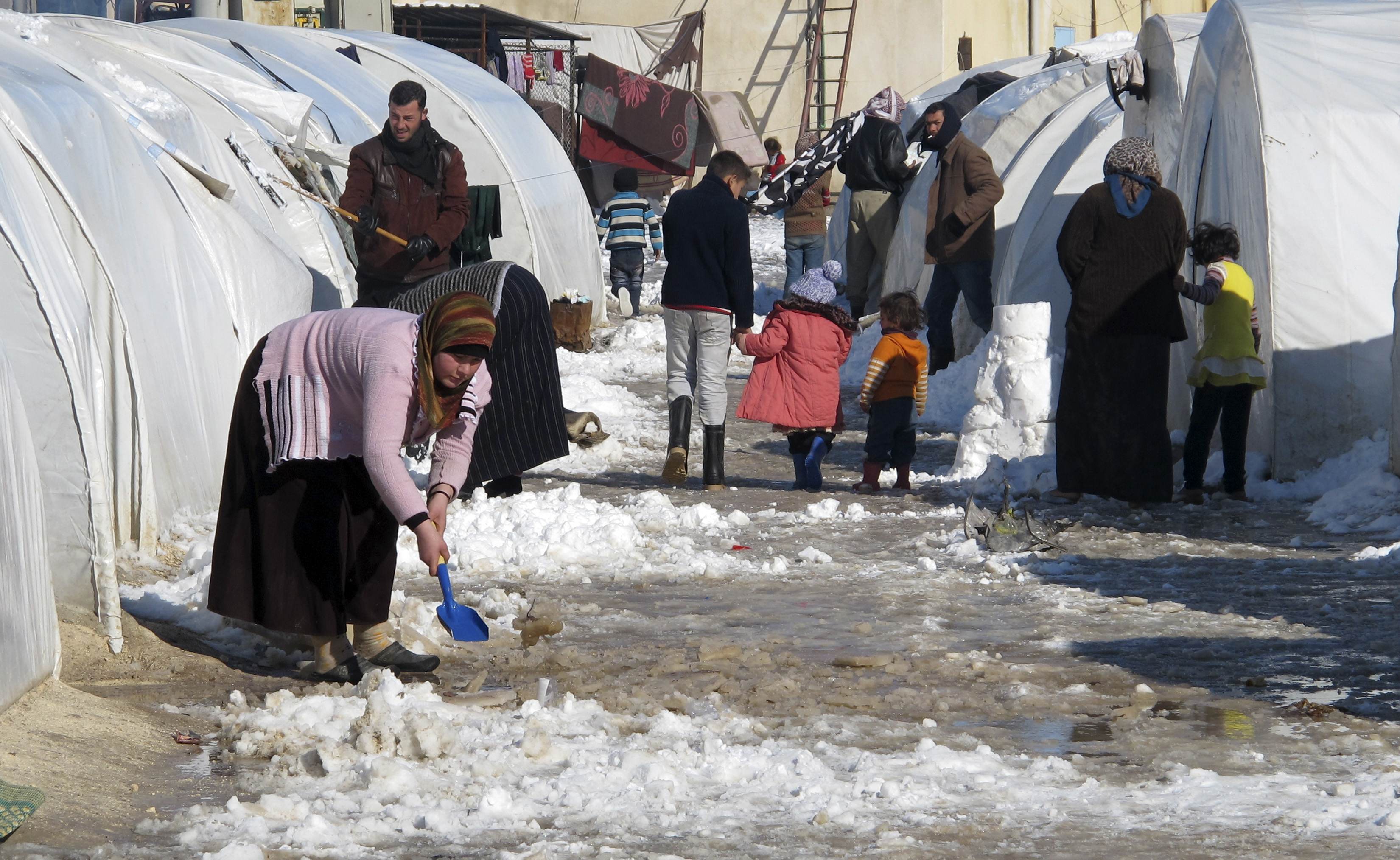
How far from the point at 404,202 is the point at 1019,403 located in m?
3.67

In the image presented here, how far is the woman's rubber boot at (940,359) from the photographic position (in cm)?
1255

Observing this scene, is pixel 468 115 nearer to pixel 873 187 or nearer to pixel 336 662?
pixel 873 187

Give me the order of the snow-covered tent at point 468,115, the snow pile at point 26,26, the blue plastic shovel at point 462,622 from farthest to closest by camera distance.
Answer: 1. the snow-covered tent at point 468,115
2. the snow pile at point 26,26
3. the blue plastic shovel at point 462,622

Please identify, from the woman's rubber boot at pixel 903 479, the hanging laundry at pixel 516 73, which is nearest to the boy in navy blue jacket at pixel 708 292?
the woman's rubber boot at pixel 903 479

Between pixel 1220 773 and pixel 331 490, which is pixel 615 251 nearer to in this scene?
pixel 331 490

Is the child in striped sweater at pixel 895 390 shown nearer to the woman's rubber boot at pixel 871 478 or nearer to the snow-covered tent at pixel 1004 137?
the woman's rubber boot at pixel 871 478

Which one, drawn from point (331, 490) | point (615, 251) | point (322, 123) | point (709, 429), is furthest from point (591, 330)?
point (331, 490)

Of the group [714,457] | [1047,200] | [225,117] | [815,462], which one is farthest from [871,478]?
[225,117]

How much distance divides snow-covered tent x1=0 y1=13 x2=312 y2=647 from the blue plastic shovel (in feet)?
4.07

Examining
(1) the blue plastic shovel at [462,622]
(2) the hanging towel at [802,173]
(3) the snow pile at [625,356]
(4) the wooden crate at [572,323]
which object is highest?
(2) the hanging towel at [802,173]

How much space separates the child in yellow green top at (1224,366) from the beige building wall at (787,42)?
19123 millimetres

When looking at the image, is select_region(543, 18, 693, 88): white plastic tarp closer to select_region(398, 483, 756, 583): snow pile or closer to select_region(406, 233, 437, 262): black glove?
select_region(406, 233, 437, 262): black glove

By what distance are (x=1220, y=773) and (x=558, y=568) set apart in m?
3.43

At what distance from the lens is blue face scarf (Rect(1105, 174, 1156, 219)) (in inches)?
315
